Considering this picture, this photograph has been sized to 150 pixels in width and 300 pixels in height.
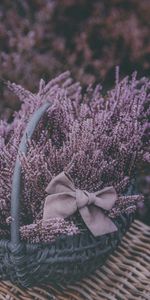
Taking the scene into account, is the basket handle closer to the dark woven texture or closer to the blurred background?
the dark woven texture

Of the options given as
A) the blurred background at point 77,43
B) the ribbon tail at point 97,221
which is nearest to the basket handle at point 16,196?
the ribbon tail at point 97,221

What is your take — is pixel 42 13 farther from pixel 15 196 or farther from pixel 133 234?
pixel 15 196

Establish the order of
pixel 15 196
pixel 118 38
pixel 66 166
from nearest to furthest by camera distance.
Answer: pixel 15 196 < pixel 66 166 < pixel 118 38

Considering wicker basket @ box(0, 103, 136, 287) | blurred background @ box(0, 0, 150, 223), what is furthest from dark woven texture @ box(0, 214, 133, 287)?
blurred background @ box(0, 0, 150, 223)

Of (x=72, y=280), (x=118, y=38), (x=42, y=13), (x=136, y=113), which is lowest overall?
(x=72, y=280)

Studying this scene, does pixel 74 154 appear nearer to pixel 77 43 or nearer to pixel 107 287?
pixel 107 287

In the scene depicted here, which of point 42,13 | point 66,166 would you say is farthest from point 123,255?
point 42,13

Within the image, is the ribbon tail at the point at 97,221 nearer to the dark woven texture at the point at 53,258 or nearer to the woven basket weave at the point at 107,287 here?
the dark woven texture at the point at 53,258
